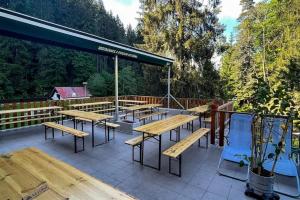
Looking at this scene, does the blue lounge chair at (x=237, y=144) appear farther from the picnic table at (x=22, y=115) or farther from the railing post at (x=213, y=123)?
the picnic table at (x=22, y=115)

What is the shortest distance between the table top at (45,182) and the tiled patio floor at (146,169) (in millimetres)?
1258

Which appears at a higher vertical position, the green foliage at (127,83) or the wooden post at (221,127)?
the green foliage at (127,83)

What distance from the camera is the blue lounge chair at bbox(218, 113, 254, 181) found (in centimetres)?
343

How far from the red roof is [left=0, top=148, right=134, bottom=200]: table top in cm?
2090

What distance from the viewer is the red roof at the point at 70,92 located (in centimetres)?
2162

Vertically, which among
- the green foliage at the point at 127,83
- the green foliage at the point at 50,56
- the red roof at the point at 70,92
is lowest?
the red roof at the point at 70,92

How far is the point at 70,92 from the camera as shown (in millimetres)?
22672

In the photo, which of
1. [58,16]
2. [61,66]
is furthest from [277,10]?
[58,16]

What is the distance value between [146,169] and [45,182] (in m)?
2.18

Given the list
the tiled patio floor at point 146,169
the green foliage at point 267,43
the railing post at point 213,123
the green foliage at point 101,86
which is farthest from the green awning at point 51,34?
the green foliage at point 101,86

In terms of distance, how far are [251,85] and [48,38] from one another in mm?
4547

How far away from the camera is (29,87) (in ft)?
78.8

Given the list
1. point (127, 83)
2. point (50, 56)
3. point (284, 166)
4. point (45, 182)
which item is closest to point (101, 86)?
point (127, 83)

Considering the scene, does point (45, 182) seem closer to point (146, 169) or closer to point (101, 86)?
point (146, 169)
